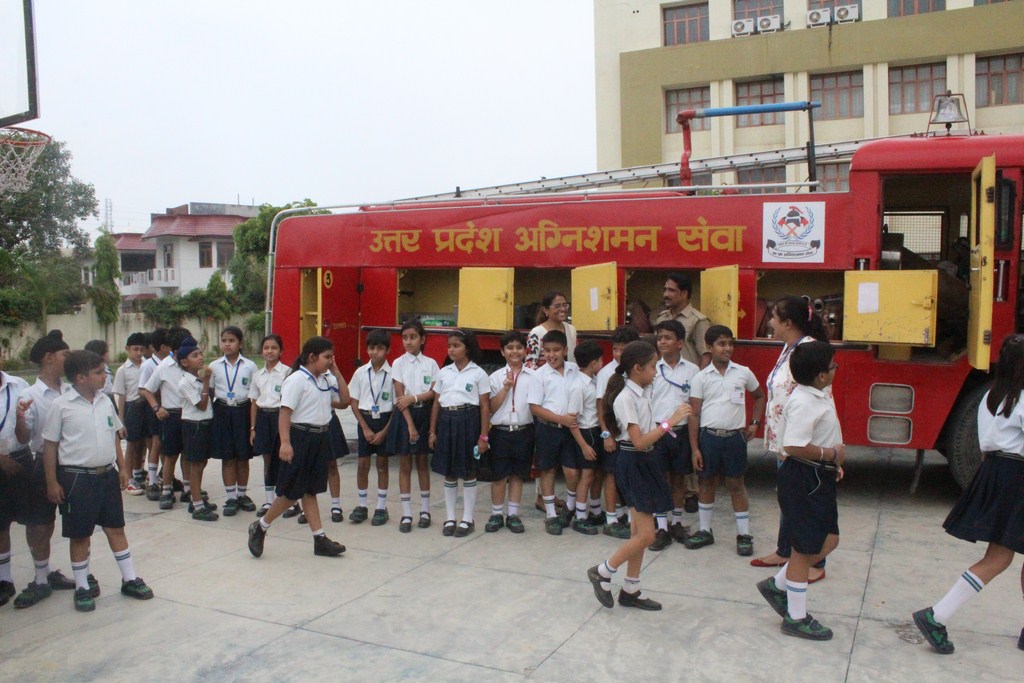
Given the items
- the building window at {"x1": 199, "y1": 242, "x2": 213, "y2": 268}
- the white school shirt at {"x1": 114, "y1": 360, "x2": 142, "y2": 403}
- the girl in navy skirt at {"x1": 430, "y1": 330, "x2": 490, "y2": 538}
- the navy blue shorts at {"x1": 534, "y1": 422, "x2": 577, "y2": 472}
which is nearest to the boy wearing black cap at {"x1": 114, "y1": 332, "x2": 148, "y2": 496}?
the white school shirt at {"x1": 114, "y1": 360, "x2": 142, "y2": 403}

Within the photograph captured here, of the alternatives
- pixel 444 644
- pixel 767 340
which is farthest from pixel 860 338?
pixel 444 644

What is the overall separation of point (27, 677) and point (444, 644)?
6.41ft

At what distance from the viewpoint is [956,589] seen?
3996 millimetres

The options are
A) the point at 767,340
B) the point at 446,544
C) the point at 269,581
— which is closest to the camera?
the point at 269,581

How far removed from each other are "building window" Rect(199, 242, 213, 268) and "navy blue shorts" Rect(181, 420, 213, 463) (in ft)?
133

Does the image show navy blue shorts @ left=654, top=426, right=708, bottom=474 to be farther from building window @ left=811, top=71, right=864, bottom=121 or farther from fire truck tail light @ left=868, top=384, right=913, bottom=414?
building window @ left=811, top=71, right=864, bottom=121

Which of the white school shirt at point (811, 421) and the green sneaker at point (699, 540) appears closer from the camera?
the white school shirt at point (811, 421)

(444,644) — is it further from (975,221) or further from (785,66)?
(785,66)

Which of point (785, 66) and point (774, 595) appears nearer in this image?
point (774, 595)

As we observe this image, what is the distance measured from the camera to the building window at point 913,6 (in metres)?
24.2

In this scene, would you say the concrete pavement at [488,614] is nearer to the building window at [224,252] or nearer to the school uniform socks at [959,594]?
the school uniform socks at [959,594]

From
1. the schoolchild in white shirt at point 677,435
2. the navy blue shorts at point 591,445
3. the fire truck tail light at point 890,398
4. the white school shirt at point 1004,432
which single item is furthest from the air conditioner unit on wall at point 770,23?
the white school shirt at point 1004,432

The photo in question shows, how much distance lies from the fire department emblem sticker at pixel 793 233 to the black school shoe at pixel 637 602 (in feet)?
11.5

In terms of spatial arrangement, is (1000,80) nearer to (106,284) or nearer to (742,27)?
(742,27)
